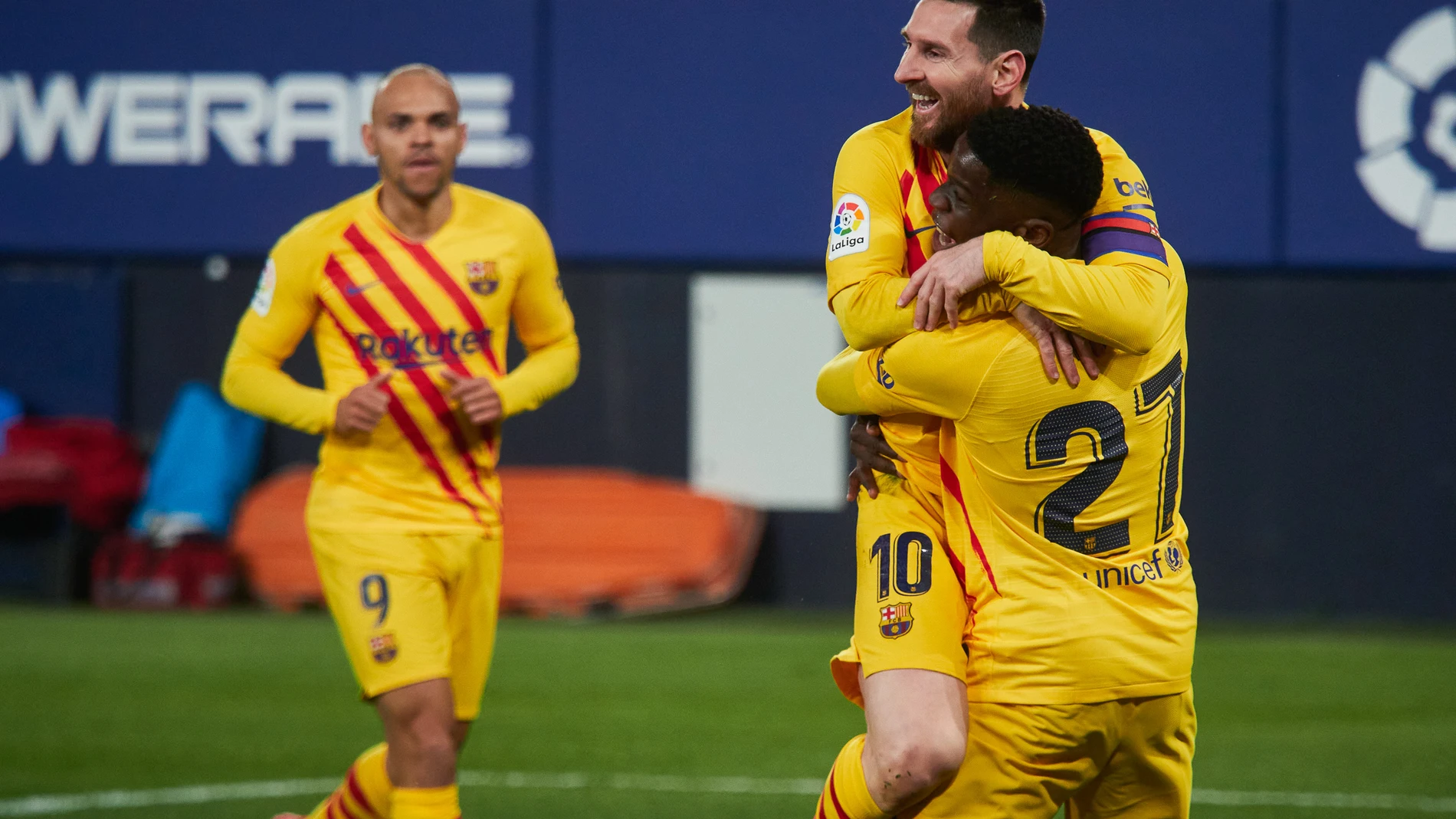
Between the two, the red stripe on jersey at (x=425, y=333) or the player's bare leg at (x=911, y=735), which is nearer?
the player's bare leg at (x=911, y=735)

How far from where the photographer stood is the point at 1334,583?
32.4ft

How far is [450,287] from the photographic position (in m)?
4.72

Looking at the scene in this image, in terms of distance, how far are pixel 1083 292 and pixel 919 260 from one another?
21.7 inches

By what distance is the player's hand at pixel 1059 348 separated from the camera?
117 inches

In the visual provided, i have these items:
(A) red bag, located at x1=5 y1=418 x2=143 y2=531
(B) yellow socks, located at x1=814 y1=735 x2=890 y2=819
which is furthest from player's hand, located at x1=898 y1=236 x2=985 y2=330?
(A) red bag, located at x1=5 y1=418 x2=143 y2=531

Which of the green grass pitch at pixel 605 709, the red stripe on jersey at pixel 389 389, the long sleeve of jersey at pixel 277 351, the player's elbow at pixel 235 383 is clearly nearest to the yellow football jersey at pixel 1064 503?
the red stripe on jersey at pixel 389 389

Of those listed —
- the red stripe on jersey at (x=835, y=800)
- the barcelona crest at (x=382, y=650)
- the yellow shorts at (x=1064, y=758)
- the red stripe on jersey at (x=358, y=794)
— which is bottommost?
the red stripe on jersey at (x=358, y=794)

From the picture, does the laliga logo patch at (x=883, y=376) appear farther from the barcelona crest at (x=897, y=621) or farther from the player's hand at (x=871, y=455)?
the barcelona crest at (x=897, y=621)

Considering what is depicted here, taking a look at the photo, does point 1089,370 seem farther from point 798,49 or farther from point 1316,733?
point 798,49

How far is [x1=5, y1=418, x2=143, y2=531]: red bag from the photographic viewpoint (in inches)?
403

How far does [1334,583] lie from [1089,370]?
752cm

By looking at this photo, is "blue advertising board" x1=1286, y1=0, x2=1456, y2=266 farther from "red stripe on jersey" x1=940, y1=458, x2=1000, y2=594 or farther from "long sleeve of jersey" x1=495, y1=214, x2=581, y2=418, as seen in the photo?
"red stripe on jersey" x1=940, y1=458, x2=1000, y2=594

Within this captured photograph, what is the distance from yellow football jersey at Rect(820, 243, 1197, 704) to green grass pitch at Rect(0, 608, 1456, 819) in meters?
2.60

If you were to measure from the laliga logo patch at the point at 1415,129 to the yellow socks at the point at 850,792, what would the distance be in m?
7.44
